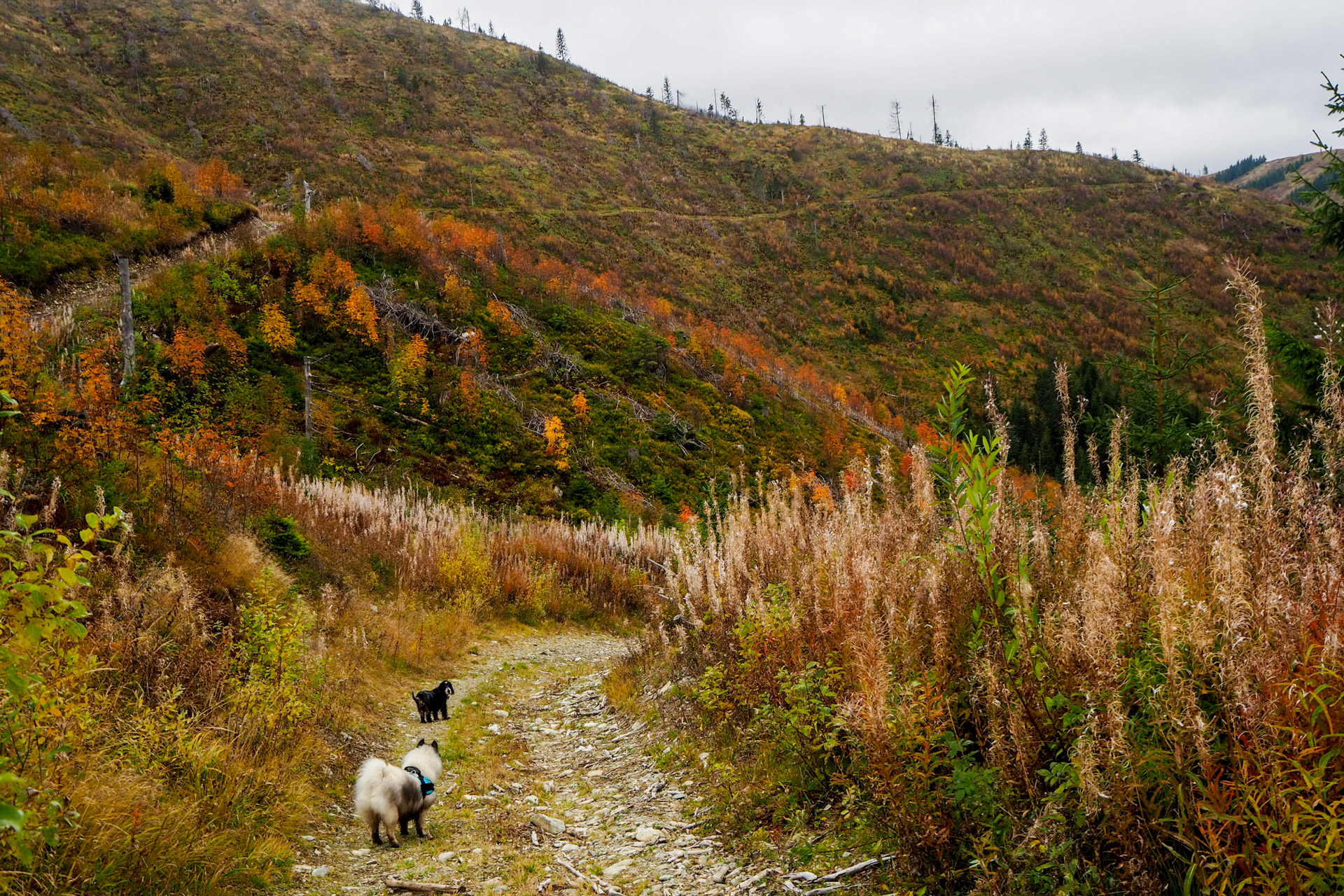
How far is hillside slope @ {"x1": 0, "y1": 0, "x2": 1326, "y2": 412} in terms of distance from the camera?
62.6m

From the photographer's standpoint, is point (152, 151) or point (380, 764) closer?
point (380, 764)

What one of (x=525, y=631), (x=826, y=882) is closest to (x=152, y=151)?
(x=525, y=631)

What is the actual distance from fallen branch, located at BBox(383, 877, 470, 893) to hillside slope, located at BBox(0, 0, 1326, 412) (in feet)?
174

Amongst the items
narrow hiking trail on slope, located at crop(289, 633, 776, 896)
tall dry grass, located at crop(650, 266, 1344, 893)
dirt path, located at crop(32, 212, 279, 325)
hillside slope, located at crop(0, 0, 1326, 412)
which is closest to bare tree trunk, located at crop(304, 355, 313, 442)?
dirt path, located at crop(32, 212, 279, 325)

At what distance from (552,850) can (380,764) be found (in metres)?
1.28

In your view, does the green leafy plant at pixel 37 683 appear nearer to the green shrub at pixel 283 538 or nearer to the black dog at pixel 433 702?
the black dog at pixel 433 702

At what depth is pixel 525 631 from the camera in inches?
488

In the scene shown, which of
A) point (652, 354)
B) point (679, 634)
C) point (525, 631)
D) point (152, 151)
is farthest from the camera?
point (152, 151)

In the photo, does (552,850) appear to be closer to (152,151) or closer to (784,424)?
(784,424)

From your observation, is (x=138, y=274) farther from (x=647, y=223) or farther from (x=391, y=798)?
(x=647, y=223)

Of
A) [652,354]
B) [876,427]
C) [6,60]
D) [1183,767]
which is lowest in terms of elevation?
[876,427]

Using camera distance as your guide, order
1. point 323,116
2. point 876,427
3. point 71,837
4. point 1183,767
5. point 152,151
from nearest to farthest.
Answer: point 1183,767, point 71,837, point 152,151, point 876,427, point 323,116

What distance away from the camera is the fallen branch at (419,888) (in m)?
3.75

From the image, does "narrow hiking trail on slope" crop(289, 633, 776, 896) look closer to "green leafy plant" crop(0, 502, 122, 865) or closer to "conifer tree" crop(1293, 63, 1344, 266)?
"green leafy plant" crop(0, 502, 122, 865)
